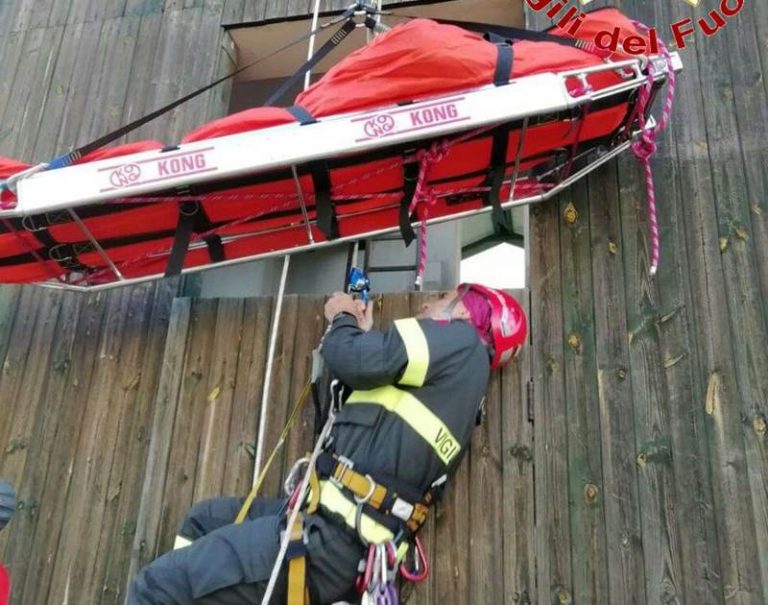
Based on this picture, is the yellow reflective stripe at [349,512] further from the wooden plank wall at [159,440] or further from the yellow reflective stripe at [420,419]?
the wooden plank wall at [159,440]

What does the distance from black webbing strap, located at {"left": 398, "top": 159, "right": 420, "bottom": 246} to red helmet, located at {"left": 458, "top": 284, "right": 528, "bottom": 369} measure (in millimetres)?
354

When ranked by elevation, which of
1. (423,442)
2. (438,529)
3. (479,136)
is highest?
(479,136)

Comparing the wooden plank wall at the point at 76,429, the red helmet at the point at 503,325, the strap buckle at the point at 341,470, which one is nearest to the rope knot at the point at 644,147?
the red helmet at the point at 503,325

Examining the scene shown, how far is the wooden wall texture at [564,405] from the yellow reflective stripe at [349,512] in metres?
0.51

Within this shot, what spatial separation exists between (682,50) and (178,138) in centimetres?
296

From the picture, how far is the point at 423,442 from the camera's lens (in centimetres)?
272

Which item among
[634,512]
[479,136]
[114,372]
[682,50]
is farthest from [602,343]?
[114,372]

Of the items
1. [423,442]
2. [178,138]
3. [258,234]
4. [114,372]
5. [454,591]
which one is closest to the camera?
[423,442]

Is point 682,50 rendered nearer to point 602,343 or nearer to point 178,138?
point 602,343

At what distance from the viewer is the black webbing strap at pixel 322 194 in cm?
304

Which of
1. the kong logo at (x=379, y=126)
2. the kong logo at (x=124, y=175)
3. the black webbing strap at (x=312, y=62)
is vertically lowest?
the kong logo at (x=124, y=175)

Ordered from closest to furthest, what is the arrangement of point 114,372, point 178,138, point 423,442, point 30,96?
point 423,442 → point 114,372 → point 178,138 → point 30,96

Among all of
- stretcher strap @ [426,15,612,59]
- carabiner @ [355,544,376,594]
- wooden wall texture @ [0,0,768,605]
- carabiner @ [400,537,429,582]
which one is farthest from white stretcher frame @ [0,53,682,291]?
carabiner @ [400,537,429,582]

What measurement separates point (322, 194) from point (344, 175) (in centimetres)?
13
